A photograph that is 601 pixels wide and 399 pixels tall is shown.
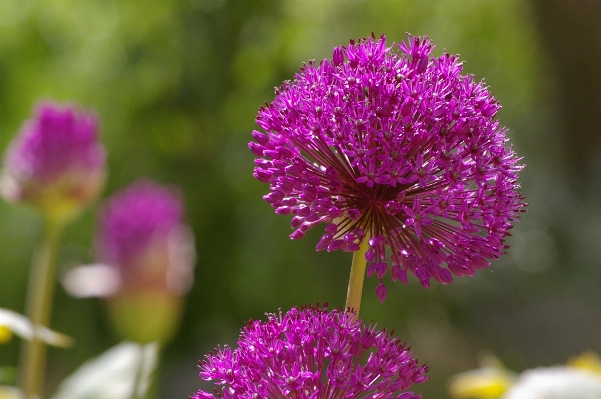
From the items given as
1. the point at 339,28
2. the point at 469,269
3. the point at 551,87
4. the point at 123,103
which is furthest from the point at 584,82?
the point at 469,269

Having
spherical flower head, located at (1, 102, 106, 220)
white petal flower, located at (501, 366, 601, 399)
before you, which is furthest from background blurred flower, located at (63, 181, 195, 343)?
white petal flower, located at (501, 366, 601, 399)

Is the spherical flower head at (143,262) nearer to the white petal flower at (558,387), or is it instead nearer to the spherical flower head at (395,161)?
the white petal flower at (558,387)

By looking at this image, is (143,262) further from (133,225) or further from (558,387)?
(558,387)

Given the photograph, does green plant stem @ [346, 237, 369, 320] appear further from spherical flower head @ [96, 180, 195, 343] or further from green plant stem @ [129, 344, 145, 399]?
spherical flower head @ [96, 180, 195, 343]

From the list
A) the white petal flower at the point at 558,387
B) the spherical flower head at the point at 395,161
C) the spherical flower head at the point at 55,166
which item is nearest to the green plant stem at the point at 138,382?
the spherical flower head at the point at 55,166

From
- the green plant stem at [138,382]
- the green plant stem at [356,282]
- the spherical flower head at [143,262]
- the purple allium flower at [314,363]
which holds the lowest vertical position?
the purple allium flower at [314,363]
